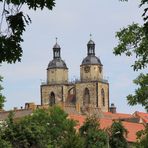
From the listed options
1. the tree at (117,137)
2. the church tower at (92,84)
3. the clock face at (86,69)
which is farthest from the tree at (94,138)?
the clock face at (86,69)

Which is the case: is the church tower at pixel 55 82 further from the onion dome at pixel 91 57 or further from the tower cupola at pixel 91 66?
the onion dome at pixel 91 57

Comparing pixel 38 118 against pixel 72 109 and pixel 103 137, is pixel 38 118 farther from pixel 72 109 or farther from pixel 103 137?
pixel 72 109

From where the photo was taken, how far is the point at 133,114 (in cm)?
16125

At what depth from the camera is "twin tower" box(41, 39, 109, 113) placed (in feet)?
520

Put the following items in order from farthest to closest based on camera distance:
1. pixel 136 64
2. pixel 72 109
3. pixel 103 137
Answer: pixel 72 109 → pixel 103 137 → pixel 136 64

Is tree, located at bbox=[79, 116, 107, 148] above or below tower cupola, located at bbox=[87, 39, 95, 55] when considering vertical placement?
below

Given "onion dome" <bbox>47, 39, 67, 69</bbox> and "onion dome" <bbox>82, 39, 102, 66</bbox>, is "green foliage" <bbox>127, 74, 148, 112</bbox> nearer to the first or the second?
"onion dome" <bbox>82, 39, 102, 66</bbox>

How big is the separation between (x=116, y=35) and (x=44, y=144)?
1661 inches

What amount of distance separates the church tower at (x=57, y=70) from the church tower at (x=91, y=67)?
3.73m

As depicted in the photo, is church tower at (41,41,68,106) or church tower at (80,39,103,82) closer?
church tower at (41,41,68,106)

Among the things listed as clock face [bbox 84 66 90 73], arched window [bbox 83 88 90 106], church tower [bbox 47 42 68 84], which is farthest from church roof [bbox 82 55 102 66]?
arched window [bbox 83 88 90 106]

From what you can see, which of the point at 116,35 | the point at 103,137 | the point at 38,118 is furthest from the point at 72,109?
the point at 116,35

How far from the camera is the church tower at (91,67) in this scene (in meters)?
161

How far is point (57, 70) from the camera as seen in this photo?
164 meters
